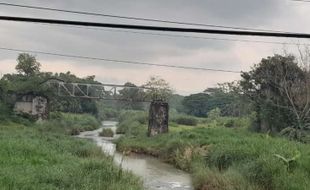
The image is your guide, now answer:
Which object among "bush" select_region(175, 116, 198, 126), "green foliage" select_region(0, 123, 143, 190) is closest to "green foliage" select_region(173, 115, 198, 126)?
"bush" select_region(175, 116, 198, 126)

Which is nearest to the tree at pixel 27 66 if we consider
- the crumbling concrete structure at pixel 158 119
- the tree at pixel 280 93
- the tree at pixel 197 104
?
the crumbling concrete structure at pixel 158 119

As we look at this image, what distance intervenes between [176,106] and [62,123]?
186 feet

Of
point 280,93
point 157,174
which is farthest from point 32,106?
point 157,174

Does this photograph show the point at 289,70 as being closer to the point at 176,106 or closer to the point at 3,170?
the point at 3,170

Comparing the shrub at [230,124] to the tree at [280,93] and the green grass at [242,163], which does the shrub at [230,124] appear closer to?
the tree at [280,93]

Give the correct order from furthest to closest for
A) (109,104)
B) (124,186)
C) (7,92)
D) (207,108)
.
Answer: (109,104)
(207,108)
(7,92)
(124,186)

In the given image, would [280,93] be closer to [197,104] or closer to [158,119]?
[158,119]

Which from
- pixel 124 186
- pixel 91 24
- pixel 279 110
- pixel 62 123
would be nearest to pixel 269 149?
pixel 124 186

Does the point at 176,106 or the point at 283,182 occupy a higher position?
the point at 176,106

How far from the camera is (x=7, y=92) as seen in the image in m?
56.1

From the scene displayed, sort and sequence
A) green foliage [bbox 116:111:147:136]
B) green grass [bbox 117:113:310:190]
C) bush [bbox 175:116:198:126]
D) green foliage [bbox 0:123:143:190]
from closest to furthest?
green foliage [bbox 0:123:143:190] < green grass [bbox 117:113:310:190] < green foliage [bbox 116:111:147:136] < bush [bbox 175:116:198:126]

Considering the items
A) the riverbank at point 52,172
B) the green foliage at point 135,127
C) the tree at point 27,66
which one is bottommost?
the riverbank at point 52,172

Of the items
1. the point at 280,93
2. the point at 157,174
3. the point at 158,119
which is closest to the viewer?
the point at 157,174

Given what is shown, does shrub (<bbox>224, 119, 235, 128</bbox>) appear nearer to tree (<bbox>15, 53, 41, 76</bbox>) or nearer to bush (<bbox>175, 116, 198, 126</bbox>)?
bush (<bbox>175, 116, 198, 126</bbox>)
